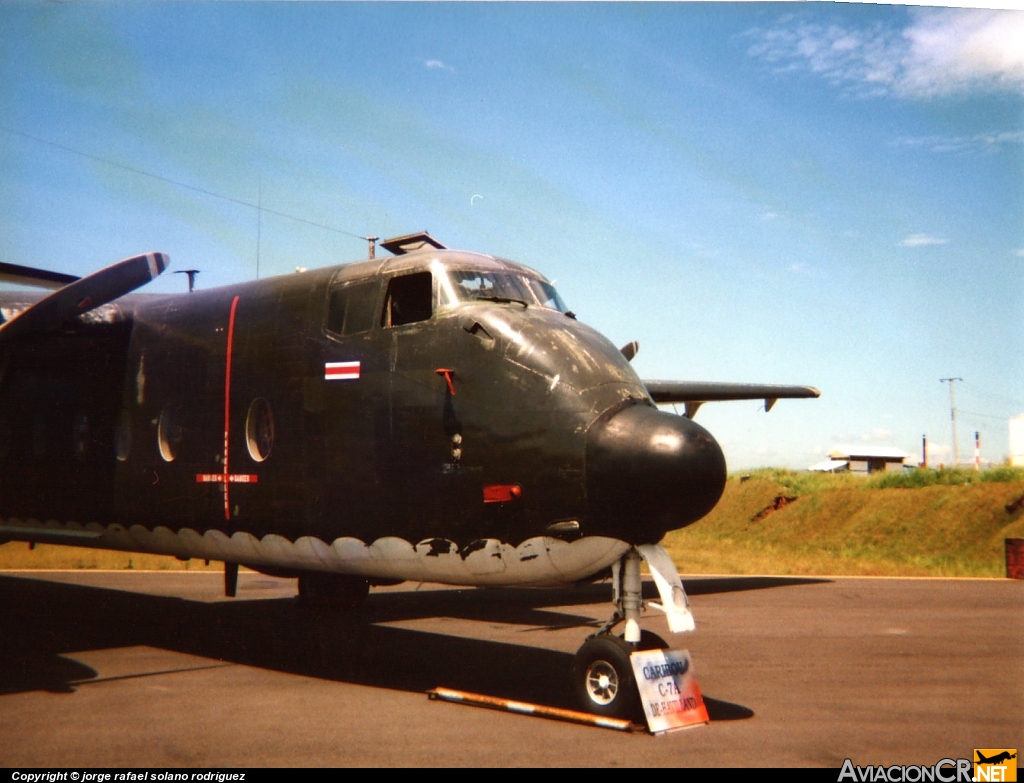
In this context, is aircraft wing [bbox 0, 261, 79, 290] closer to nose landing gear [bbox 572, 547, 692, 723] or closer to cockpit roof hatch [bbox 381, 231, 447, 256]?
cockpit roof hatch [bbox 381, 231, 447, 256]

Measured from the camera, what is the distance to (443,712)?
7.85m

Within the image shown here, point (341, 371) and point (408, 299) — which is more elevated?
point (408, 299)

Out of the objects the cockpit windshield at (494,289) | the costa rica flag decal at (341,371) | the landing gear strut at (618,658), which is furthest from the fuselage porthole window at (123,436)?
the landing gear strut at (618,658)

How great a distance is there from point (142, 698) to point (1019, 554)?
2256 centimetres

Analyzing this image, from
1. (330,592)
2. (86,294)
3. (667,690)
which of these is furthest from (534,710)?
(330,592)

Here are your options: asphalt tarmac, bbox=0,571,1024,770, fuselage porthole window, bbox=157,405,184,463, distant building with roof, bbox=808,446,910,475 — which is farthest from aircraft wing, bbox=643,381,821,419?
distant building with roof, bbox=808,446,910,475

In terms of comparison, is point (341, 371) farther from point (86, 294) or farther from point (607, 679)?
point (607, 679)

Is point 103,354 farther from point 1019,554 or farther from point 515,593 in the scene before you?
point 1019,554

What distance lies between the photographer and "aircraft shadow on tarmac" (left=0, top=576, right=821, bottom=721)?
9.38 metres

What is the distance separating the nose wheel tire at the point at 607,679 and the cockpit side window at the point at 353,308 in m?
3.89

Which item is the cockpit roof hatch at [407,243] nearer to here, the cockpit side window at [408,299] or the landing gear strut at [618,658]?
the cockpit side window at [408,299]

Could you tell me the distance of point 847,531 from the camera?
1532 inches

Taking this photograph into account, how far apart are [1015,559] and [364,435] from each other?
21.2 meters

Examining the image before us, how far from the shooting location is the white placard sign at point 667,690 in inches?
280
